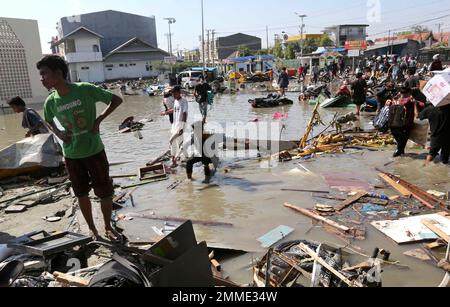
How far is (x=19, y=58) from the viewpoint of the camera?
1135 inches

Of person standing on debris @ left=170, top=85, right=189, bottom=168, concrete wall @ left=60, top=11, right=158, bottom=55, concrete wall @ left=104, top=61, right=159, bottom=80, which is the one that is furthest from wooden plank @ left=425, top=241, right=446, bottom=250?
concrete wall @ left=60, top=11, right=158, bottom=55

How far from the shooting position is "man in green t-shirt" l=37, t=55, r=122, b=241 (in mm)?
4004

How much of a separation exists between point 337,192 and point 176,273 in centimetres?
424

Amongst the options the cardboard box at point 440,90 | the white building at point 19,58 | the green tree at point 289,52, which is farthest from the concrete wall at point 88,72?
the cardboard box at point 440,90

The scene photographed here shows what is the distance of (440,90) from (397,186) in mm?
2038

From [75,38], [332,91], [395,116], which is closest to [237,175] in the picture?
[395,116]

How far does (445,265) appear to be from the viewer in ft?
12.6

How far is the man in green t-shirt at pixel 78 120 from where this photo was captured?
4004 mm

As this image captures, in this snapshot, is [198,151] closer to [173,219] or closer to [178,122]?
[178,122]

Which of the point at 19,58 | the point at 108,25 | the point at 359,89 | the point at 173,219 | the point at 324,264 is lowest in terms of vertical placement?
the point at 173,219

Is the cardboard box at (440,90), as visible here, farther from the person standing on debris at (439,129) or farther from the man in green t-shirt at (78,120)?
the man in green t-shirt at (78,120)

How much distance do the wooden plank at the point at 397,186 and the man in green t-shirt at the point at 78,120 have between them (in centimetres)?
462

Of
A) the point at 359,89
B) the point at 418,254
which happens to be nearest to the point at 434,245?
the point at 418,254
